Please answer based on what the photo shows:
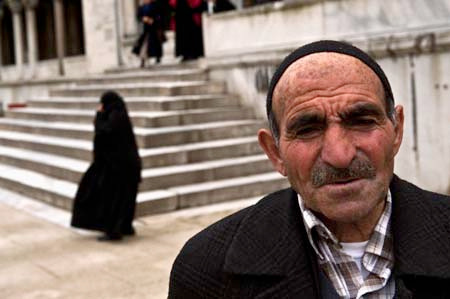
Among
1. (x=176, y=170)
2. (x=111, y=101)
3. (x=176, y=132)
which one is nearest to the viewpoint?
(x=111, y=101)

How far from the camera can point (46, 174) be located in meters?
10.5

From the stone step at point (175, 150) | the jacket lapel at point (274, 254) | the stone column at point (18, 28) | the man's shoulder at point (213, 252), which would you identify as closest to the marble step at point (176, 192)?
the stone step at point (175, 150)

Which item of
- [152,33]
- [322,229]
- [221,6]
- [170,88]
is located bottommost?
[322,229]

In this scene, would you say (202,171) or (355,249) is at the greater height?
(355,249)

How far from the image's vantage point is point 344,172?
142cm

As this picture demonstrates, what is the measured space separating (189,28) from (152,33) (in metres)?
1.09

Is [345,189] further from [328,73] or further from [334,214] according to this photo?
[328,73]

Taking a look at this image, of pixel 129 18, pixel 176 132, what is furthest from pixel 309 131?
pixel 129 18

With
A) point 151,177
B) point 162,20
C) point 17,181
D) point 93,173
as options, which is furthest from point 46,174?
point 162,20

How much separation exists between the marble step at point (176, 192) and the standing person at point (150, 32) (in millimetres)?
4497

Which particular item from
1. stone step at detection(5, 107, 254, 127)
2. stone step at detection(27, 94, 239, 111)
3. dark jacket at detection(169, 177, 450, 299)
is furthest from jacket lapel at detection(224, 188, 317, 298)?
stone step at detection(27, 94, 239, 111)

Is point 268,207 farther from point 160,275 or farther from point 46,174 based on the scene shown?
point 46,174

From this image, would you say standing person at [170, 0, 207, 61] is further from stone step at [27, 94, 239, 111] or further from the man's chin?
the man's chin

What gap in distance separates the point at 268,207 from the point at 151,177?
7210 mm
